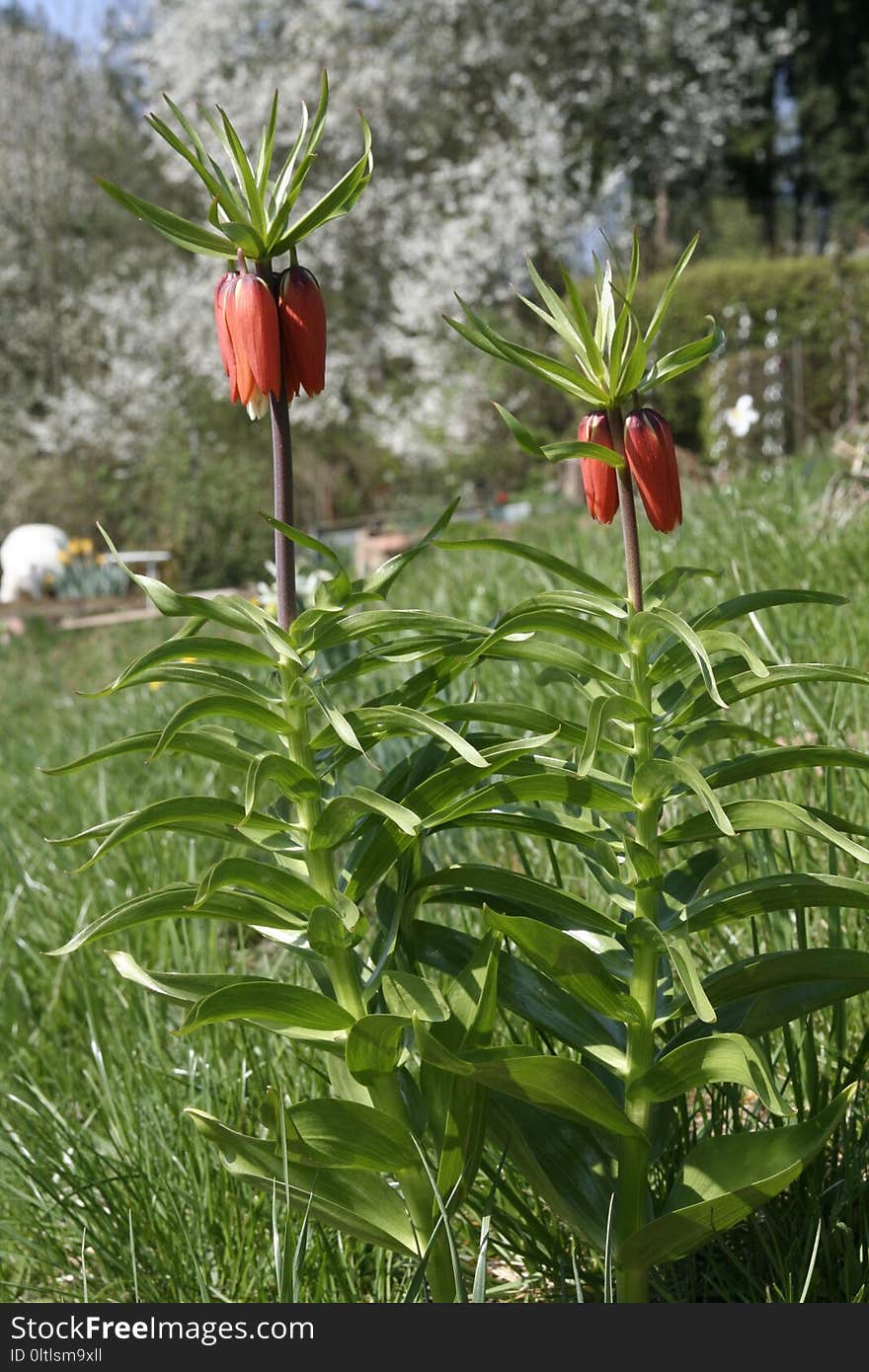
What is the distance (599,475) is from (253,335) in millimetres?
302

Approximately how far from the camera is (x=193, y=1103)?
1638 millimetres

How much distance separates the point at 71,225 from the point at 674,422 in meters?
12.4

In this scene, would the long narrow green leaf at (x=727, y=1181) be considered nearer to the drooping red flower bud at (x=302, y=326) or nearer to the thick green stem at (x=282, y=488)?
the thick green stem at (x=282, y=488)

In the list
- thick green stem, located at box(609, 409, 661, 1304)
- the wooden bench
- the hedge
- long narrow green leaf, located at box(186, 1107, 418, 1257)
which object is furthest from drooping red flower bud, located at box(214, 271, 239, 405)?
the wooden bench

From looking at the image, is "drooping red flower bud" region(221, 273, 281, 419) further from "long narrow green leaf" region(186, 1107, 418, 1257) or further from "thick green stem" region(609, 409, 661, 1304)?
"long narrow green leaf" region(186, 1107, 418, 1257)

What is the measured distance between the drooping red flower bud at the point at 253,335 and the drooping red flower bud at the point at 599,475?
249 mm

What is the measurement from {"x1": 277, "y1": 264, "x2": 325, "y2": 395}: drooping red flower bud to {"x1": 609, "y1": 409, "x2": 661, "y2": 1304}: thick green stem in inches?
9.6

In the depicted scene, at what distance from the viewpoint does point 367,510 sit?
55.0 feet

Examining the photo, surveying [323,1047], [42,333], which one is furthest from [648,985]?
[42,333]

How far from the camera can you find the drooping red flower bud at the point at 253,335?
984 millimetres

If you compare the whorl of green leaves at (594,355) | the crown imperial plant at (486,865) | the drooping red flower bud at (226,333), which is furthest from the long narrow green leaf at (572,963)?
the drooping red flower bud at (226,333)

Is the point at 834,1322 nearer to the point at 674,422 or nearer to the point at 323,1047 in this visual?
the point at 323,1047

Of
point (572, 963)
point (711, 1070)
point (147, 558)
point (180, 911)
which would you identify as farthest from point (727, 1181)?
point (147, 558)

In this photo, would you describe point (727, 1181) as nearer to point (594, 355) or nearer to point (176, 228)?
point (594, 355)
